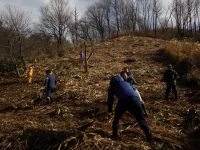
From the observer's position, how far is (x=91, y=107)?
1425 centimetres

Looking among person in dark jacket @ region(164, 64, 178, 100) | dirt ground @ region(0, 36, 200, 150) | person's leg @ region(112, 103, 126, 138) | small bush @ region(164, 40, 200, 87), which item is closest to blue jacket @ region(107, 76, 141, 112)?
person's leg @ region(112, 103, 126, 138)

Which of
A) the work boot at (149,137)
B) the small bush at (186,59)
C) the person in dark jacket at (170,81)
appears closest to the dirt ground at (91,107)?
the work boot at (149,137)

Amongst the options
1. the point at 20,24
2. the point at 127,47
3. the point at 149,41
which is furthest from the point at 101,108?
the point at 149,41

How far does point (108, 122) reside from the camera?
1171 cm

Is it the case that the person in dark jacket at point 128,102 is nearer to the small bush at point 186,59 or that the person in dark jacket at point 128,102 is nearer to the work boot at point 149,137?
the work boot at point 149,137

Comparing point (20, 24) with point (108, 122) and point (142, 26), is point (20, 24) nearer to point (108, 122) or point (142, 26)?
point (108, 122)

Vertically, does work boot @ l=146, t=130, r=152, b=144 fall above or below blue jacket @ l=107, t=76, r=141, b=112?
below

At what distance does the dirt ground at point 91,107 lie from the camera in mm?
8969

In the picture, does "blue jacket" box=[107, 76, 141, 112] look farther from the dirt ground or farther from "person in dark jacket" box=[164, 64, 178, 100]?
"person in dark jacket" box=[164, 64, 178, 100]

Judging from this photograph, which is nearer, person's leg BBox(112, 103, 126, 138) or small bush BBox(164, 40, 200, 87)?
person's leg BBox(112, 103, 126, 138)

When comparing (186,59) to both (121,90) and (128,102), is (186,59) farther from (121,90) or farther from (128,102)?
(128,102)

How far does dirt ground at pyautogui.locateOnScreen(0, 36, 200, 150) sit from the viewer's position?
29.4 ft

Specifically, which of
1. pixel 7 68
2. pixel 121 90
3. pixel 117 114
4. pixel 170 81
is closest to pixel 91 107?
pixel 170 81

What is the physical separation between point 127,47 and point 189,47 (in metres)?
6.35
